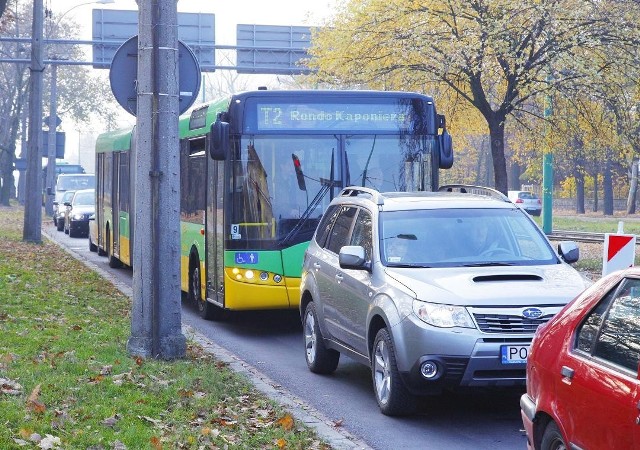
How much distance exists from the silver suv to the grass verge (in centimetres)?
96

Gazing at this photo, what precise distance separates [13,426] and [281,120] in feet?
24.1

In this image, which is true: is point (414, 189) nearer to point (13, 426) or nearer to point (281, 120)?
point (281, 120)

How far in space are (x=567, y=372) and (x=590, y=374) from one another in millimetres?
264

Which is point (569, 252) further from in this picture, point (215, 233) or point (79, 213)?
point (79, 213)

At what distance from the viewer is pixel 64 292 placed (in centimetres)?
1708

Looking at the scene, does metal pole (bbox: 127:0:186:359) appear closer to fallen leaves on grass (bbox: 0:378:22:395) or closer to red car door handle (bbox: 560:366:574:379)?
fallen leaves on grass (bbox: 0:378:22:395)

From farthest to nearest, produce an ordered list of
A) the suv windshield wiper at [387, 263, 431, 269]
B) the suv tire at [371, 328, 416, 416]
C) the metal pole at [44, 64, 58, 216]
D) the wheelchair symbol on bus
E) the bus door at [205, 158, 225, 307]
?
the metal pole at [44, 64, 58, 216] → the bus door at [205, 158, 225, 307] → the wheelchair symbol on bus → the suv windshield wiper at [387, 263, 431, 269] → the suv tire at [371, 328, 416, 416]

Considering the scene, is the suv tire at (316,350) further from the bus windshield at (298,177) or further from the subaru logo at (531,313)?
the subaru logo at (531,313)

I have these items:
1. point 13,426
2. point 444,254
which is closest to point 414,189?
point 444,254

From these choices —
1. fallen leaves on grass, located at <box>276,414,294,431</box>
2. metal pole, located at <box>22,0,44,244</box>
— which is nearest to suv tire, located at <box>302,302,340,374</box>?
fallen leaves on grass, located at <box>276,414,294,431</box>

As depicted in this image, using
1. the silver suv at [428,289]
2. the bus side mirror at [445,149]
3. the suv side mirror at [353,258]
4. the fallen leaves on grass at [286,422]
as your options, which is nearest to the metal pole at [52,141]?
the bus side mirror at [445,149]

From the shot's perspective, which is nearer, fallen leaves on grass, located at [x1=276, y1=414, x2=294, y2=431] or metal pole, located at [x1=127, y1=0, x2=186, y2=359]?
fallen leaves on grass, located at [x1=276, y1=414, x2=294, y2=431]

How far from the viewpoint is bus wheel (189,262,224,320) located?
1605 centimetres

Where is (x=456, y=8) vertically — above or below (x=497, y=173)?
above
